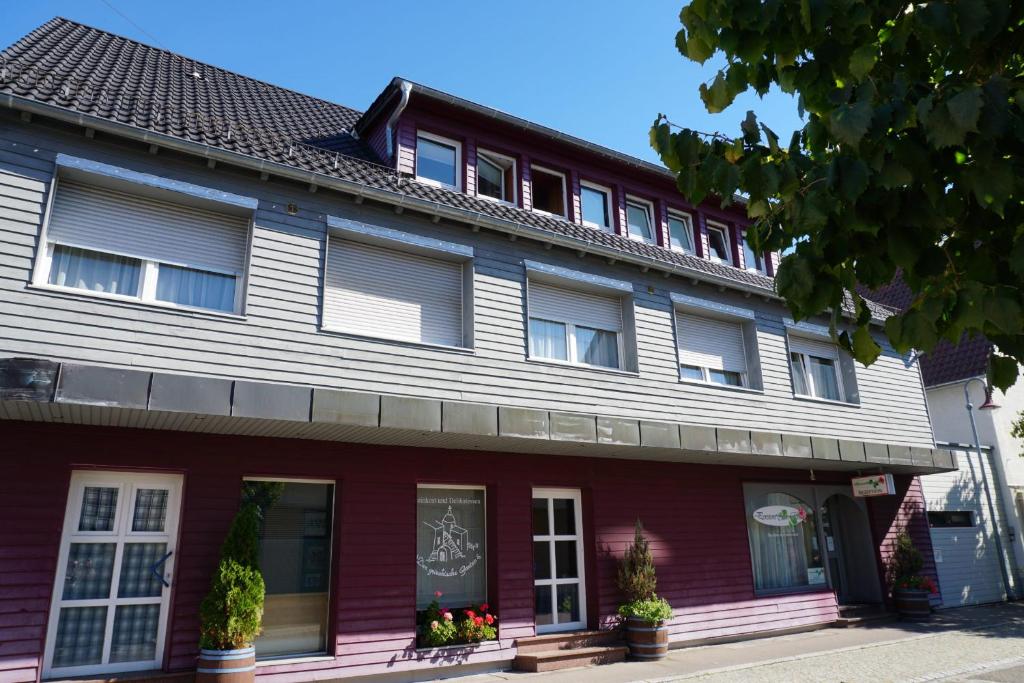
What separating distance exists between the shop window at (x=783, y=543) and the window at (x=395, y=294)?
6962 mm

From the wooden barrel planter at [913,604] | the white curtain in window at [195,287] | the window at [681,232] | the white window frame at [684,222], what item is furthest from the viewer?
the window at [681,232]

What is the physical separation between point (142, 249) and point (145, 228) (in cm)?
27

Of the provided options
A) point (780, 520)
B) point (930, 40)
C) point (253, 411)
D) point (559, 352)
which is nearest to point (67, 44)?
point (253, 411)

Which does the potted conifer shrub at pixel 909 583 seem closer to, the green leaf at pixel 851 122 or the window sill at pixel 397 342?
the window sill at pixel 397 342

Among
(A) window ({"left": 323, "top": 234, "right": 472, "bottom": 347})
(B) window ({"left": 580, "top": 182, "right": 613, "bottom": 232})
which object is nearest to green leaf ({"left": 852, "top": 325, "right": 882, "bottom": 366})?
(A) window ({"left": 323, "top": 234, "right": 472, "bottom": 347})

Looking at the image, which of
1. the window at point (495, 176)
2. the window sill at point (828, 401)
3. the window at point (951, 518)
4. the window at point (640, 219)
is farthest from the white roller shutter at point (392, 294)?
the window at point (951, 518)

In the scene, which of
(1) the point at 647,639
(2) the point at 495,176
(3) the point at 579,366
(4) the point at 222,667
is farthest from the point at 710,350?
(4) the point at 222,667

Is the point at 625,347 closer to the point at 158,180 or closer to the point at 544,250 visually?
the point at 544,250

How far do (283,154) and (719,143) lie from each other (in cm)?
714

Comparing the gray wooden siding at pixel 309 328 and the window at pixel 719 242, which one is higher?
the window at pixel 719 242

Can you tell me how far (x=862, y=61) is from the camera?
3.46 meters

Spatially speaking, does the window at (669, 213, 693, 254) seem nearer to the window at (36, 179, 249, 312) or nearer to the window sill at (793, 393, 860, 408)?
the window sill at (793, 393, 860, 408)

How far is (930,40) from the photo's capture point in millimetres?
3635

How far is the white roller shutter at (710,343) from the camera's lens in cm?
1312
